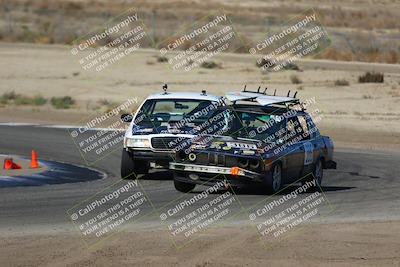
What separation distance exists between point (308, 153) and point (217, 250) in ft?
19.7

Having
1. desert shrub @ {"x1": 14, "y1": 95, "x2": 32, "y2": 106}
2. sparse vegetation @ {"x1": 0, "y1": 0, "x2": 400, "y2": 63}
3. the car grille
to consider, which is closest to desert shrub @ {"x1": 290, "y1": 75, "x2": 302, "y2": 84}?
desert shrub @ {"x1": 14, "y1": 95, "x2": 32, "y2": 106}

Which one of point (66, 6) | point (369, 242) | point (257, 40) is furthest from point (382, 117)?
point (66, 6)

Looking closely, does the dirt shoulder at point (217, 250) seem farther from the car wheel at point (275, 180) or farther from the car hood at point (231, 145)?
the car wheel at point (275, 180)

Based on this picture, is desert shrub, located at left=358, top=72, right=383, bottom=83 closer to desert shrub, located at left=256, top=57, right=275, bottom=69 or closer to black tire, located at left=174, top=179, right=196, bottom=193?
desert shrub, located at left=256, top=57, right=275, bottom=69

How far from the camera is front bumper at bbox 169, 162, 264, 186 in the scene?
55.8 ft

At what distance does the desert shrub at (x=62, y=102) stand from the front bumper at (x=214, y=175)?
2089 cm

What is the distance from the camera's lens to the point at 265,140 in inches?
688

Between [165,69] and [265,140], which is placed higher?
[265,140]

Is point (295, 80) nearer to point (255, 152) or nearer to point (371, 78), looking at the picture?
point (371, 78)

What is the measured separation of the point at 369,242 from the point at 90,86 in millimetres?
30057

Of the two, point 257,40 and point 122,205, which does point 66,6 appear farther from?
point 122,205

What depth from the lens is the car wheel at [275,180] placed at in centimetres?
1734

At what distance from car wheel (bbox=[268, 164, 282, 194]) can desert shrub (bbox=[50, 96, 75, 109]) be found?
818 inches

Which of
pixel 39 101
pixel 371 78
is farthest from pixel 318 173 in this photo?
pixel 371 78
